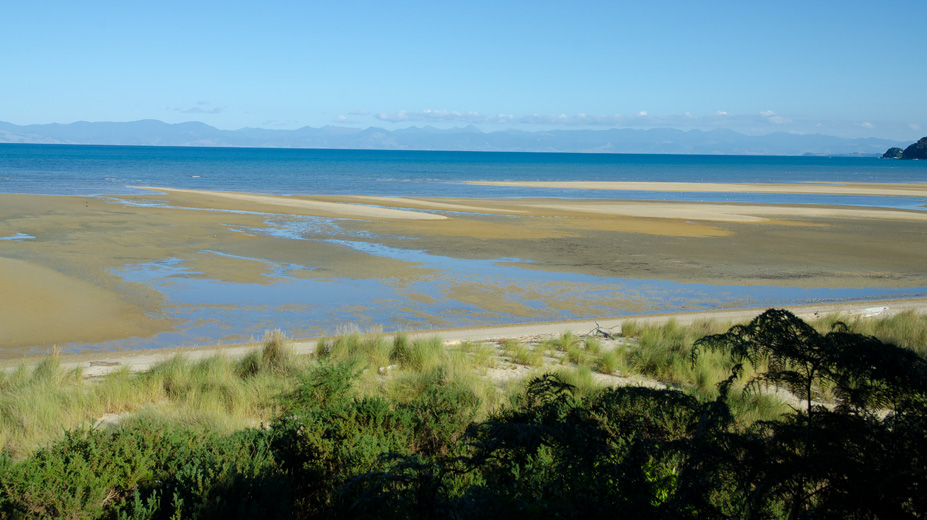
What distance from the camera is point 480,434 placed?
4363mm

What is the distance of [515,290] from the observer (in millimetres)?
15398

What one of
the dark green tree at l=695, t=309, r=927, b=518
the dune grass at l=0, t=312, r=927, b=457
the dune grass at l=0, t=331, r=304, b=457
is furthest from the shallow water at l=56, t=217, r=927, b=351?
the dark green tree at l=695, t=309, r=927, b=518

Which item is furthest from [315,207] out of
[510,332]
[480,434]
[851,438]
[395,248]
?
[851,438]

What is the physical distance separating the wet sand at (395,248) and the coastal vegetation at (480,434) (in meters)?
4.42

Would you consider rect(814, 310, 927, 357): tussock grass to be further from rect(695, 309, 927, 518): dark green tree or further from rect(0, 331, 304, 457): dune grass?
rect(0, 331, 304, 457): dune grass

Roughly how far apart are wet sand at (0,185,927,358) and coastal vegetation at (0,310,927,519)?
4.42 meters

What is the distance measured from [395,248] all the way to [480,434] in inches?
681

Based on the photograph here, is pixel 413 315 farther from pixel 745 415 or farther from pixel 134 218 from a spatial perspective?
pixel 134 218

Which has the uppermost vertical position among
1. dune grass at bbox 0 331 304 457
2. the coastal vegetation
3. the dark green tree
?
the dark green tree

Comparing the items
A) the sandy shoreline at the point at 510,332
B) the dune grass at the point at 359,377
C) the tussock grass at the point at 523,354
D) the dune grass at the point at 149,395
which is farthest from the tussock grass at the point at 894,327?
the dune grass at the point at 149,395

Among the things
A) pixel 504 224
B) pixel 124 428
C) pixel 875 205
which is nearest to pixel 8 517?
pixel 124 428

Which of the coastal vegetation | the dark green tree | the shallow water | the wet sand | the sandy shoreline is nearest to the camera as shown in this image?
the dark green tree

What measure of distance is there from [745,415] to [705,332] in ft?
13.7

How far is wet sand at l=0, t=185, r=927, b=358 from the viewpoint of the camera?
1355 cm
